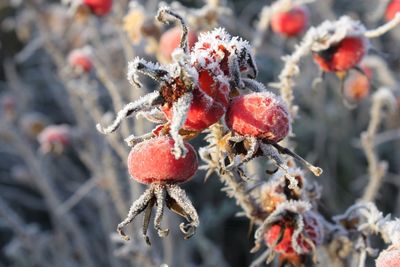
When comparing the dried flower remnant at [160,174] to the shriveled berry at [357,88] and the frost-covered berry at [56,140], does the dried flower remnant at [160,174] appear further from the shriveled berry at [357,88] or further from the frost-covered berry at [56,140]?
the frost-covered berry at [56,140]

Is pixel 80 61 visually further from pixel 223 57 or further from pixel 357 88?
pixel 223 57

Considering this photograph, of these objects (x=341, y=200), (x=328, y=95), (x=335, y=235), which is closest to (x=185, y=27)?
(x=335, y=235)

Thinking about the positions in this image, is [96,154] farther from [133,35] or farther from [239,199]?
[239,199]

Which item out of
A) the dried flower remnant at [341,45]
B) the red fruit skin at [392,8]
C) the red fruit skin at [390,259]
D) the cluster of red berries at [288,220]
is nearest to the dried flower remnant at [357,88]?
the red fruit skin at [392,8]

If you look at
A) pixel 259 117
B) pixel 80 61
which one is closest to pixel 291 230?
pixel 259 117

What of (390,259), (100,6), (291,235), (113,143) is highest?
(100,6)
